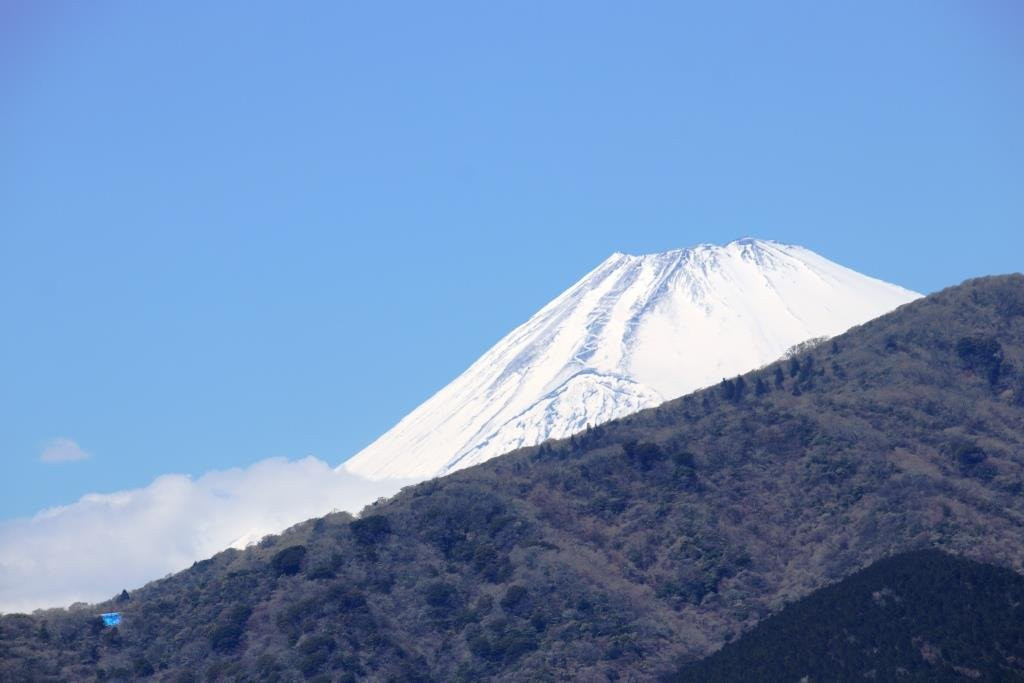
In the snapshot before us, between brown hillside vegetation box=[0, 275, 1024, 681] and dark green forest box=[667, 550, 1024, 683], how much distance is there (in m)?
10.0

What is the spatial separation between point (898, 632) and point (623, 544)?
112 ft

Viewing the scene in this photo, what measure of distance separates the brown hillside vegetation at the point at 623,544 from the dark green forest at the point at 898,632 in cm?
1001

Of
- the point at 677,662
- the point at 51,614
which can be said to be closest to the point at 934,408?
the point at 677,662

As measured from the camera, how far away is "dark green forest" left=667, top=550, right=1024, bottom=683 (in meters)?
83.4

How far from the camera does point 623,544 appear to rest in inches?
4665

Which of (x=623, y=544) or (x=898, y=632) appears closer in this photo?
(x=898, y=632)

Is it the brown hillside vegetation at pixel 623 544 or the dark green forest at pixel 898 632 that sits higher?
the brown hillside vegetation at pixel 623 544

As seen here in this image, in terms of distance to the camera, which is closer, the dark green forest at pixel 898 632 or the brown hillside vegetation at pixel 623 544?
the dark green forest at pixel 898 632

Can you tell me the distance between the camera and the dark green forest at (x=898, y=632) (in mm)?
Result: 83375

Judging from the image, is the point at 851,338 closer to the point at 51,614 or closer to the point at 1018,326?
the point at 1018,326

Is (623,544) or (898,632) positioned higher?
(623,544)

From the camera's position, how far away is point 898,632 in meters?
86.6

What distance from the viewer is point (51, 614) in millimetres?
121750

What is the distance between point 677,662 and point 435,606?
61.1 ft
